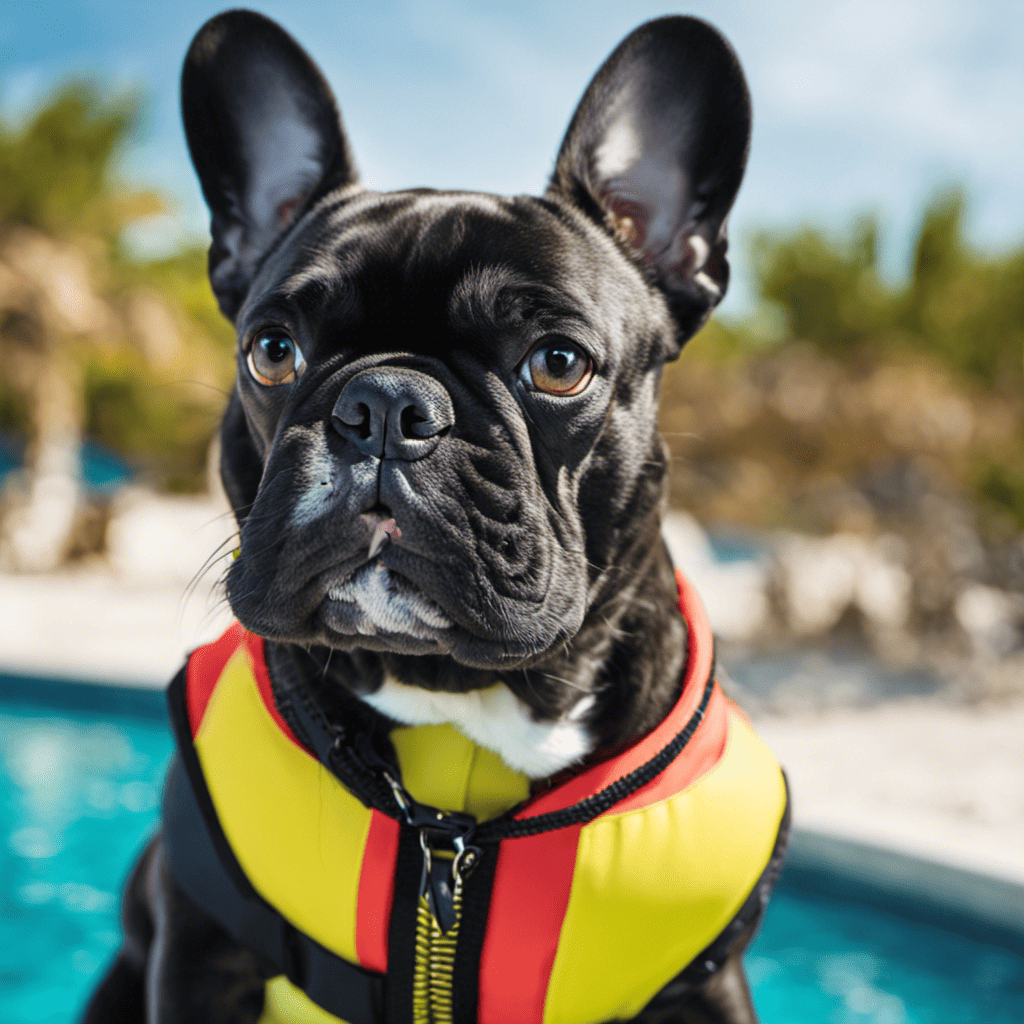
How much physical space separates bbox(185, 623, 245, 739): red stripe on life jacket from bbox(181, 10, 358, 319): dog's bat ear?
31.4 inches

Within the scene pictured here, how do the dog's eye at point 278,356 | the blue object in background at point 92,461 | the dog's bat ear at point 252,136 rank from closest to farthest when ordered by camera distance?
the dog's eye at point 278,356, the dog's bat ear at point 252,136, the blue object in background at point 92,461

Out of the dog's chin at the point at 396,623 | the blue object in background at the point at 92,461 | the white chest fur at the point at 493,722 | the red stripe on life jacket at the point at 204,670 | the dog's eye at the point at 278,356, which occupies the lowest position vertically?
the blue object in background at the point at 92,461

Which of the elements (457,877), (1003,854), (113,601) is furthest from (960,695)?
(113,601)

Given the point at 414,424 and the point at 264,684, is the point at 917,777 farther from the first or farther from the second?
the point at 414,424

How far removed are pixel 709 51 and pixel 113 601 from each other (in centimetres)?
937

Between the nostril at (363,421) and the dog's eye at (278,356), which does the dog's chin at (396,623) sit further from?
the dog's eye at (278,356)

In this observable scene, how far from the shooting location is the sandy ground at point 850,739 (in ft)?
14.0

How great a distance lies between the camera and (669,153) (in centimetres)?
219

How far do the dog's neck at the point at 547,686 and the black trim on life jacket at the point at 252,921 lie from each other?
302mm

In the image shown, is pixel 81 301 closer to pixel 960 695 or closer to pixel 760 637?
pixel 760 637

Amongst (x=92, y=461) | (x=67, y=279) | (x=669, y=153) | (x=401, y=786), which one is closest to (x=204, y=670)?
(x=401, y=786)

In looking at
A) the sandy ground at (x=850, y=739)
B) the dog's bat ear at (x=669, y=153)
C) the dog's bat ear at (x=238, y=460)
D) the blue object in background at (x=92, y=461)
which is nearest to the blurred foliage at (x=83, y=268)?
the sandy ground at (x=850, y=739)

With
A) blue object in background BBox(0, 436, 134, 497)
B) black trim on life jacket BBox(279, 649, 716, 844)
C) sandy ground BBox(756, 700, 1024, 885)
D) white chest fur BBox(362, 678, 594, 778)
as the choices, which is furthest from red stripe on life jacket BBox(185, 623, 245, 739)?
blue object in background BBox(0, 436, 134, 497)

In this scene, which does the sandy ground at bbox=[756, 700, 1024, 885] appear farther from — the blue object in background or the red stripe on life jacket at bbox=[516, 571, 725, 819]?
the blue object in background
